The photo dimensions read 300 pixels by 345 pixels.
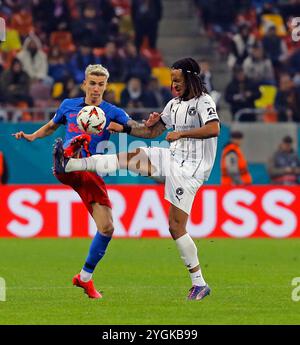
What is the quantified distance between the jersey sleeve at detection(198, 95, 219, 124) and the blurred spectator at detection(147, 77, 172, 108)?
12.1 metres

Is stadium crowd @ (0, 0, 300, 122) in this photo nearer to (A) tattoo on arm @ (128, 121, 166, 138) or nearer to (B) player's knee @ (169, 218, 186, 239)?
(A) tattoo on arm @ (128, 121, 166, 138)

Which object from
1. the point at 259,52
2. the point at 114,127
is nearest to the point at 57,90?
the point at 259,52

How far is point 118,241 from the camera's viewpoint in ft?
67.8

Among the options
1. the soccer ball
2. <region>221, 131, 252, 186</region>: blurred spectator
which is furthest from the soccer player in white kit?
<region>221, 131, 252, 186</region>: blurred spectator

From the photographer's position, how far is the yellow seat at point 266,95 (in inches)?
998

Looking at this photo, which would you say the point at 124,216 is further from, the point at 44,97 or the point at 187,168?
the point at 187,168

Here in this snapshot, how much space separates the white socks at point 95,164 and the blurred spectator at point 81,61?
12.5 m

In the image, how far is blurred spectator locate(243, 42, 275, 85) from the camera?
2573 cm

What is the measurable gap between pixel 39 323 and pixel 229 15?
19.2m

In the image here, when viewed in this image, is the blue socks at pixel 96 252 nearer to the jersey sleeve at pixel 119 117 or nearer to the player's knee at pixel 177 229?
the player's knee at pixel 177 229

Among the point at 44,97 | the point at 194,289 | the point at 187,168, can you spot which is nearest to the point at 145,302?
the point at 194,289

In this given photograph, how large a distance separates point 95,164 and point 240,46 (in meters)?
15.5

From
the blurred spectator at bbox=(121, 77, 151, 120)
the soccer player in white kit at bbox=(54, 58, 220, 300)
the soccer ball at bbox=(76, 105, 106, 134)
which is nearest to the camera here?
the soccer player in white kit at bbox=(54, 58, 220, 300)

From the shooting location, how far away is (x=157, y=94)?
961 inches
